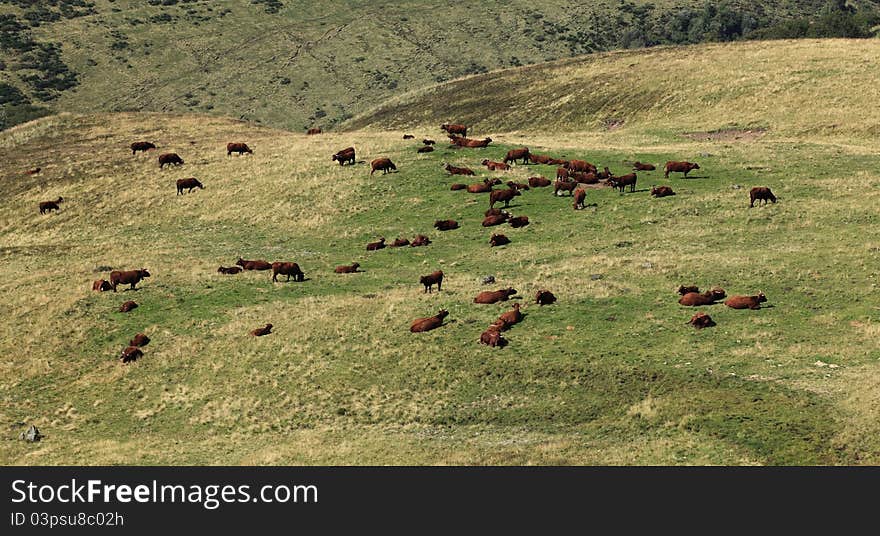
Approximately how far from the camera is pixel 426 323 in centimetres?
4000

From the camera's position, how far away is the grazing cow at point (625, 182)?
196 ft

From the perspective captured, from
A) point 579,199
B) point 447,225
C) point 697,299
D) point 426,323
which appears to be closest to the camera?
point 426,323

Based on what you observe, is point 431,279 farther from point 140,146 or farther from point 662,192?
point 140,146

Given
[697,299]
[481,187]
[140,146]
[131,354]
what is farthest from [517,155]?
[131,354]

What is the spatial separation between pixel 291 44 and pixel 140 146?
9223 centimetres

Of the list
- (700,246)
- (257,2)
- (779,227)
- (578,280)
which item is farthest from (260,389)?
(257,2)

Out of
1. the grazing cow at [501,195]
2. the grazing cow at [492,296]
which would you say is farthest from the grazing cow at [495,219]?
the grazing cow at [492,296]

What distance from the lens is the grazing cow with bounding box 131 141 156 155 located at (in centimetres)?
8346

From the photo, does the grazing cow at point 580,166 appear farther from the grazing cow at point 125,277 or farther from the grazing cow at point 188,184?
the grazing cow at point 125,277

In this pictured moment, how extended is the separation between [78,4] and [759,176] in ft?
507

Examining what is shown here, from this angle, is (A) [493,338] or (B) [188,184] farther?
(B) [188,184]

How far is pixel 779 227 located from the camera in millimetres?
51625

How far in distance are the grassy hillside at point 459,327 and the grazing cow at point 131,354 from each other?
0.29m

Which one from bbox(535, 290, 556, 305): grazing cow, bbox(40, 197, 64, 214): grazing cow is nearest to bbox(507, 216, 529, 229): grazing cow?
bbox(535, 290, 556, 305): grazing cow
